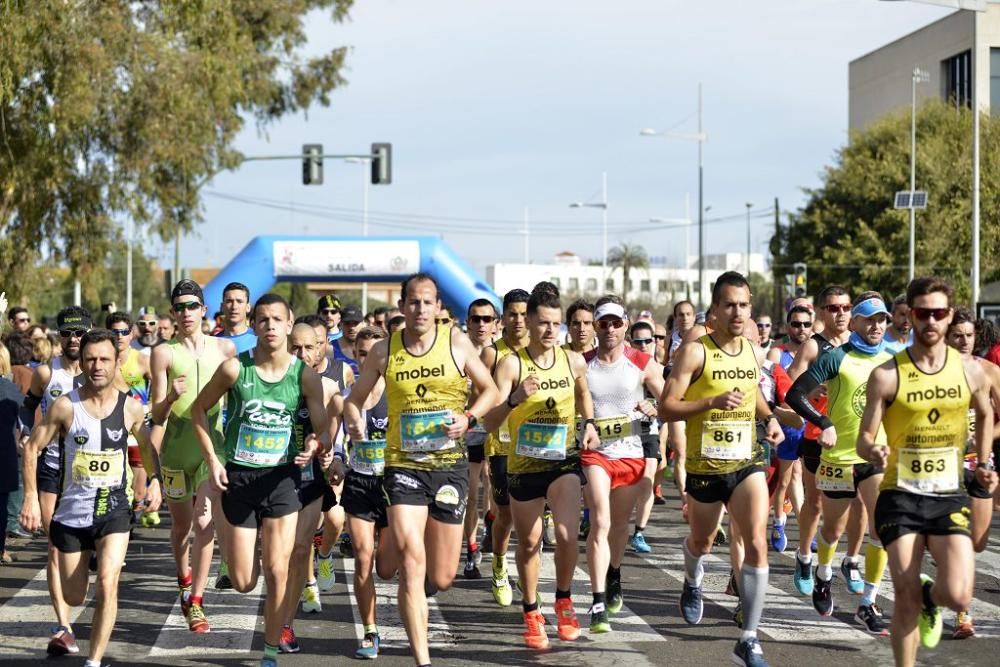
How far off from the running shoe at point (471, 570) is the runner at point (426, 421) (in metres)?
3.36

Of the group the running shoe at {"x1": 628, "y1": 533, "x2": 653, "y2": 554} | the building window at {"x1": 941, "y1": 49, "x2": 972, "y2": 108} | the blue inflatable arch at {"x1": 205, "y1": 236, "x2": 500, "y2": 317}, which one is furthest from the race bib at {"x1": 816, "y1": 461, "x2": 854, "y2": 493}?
the building window at {"x1": 941, "y1": 49, "x2": 972, "y2": 108}

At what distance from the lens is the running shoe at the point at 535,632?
849 cm

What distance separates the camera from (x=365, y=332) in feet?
38.3

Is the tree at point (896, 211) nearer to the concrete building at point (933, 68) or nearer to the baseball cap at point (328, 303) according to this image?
the concrete building at point (933, 68)

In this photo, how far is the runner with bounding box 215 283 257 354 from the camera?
997 centimetres

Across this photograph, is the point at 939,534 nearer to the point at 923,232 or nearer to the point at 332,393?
the point at 332,393

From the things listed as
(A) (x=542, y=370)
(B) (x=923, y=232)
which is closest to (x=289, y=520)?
(A) (x=542, y=370)

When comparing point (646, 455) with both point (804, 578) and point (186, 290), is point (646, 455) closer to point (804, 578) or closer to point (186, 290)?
point (804, 578)

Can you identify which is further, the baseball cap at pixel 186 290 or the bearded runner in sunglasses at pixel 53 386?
the bearded runner in sunglasses at pixel 53 386

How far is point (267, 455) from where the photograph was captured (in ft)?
25.0

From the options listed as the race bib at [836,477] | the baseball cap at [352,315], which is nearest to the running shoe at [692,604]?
the race bib at [836,477]

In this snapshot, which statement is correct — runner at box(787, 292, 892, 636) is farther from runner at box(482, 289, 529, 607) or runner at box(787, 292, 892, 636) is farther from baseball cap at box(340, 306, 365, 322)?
baseball cap at box(340, 306, 365, 322)

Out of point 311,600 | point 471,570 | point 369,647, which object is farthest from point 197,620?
point 471,570

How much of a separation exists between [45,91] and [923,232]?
34267 mm
